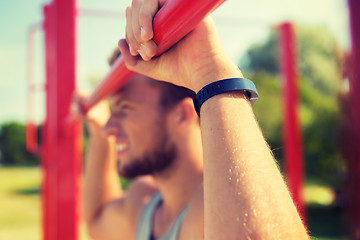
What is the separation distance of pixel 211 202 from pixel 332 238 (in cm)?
458

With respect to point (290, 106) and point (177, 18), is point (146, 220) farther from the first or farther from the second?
point (290, 106)

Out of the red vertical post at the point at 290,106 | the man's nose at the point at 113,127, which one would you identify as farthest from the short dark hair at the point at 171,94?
the red vertical post at the point at 290,106

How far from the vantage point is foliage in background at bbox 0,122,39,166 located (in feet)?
43.4

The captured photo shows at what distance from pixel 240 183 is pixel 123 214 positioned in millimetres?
1100

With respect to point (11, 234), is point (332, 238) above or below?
below

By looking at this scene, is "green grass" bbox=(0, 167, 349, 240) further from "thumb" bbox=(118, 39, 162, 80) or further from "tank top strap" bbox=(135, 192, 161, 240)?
"thumb" bbox=(118, 39, 162, 80)

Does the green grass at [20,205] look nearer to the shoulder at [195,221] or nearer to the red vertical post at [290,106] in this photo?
the red vertical post at [290,106]

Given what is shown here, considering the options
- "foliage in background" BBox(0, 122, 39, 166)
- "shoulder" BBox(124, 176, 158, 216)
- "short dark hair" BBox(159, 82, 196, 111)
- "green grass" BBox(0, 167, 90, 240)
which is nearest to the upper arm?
"shoulder" BBox(124, 176, 158, 216)

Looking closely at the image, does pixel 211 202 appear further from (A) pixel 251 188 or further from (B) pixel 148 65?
(B) pixel 148 65

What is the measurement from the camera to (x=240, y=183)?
1.49 feet

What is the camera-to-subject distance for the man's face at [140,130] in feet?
3.72

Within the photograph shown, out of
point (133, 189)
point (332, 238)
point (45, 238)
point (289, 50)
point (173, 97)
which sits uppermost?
point (289, 50)

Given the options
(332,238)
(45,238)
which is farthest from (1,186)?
(45,238)

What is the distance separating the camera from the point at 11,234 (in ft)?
18.1
